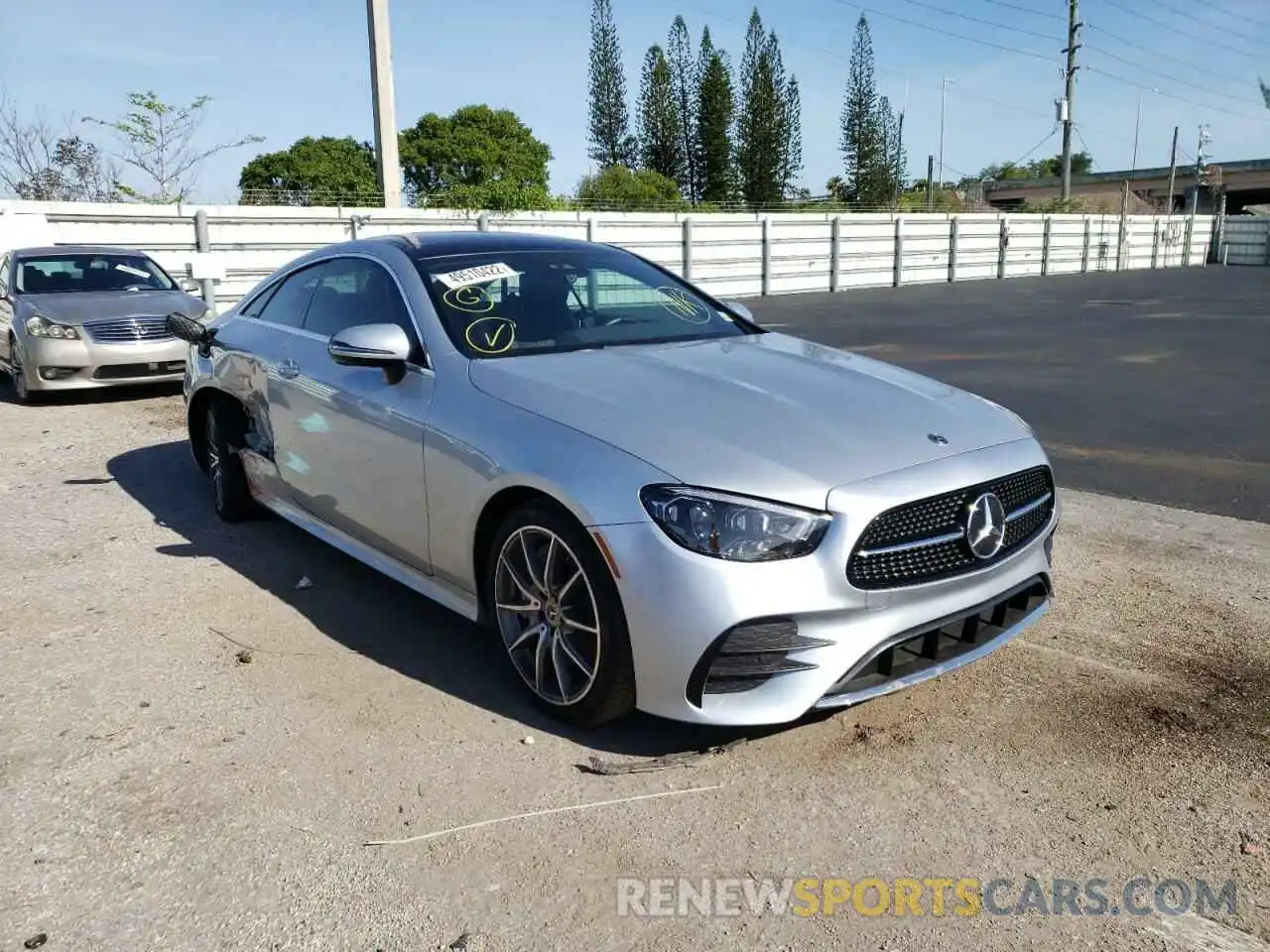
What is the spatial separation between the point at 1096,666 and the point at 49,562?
4.61m

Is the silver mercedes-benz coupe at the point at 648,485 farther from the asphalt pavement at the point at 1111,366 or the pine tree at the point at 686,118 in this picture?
the pine tree at the point at 686,118

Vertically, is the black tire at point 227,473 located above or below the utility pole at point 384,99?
below

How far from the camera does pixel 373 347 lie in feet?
11.6

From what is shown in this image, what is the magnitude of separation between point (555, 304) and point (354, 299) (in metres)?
0.89

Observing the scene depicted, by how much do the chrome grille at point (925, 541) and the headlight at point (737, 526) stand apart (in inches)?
6.1

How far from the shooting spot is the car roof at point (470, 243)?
4.14 meters

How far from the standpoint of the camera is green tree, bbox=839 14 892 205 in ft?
204

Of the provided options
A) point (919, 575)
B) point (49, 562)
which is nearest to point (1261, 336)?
point (919, 575)

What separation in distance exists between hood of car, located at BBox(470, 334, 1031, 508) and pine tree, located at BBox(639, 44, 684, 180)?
205 feet

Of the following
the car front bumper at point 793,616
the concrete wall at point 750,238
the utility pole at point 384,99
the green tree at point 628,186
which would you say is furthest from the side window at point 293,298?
the green tree at point 628,186

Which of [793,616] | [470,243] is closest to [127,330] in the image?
[470,243]

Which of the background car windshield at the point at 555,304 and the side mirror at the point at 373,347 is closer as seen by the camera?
the side mirror at the point at 373,347

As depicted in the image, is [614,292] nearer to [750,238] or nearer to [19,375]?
[19,375]

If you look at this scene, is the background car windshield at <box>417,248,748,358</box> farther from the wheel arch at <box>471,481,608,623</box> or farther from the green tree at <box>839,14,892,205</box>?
the green tree at <box>839,14,892,205</box>
